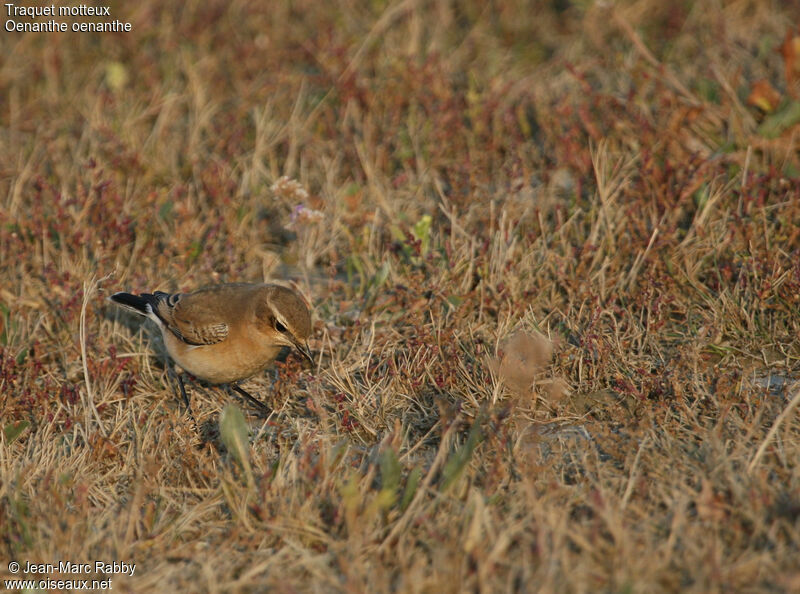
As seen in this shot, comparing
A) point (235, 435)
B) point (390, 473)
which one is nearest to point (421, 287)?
point (235, 435)

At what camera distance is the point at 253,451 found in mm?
4949

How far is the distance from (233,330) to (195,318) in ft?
1.00

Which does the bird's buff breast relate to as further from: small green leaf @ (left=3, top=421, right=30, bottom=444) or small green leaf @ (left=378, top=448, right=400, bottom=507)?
small green leaf @ (left=378, top=448, right=400, bottom=507)

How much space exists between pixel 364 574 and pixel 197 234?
3891 mm

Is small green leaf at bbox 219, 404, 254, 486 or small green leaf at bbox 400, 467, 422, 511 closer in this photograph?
small green leaf at bbox 400, 467, 422, 511

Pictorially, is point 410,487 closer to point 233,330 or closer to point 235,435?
point 235,435

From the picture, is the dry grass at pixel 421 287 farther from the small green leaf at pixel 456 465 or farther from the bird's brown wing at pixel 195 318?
the bird's brown wing at pixel 195 318

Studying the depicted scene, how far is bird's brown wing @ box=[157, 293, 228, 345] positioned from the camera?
5.85m

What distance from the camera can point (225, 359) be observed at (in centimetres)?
573

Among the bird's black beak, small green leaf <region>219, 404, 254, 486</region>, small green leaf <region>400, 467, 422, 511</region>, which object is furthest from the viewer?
the bird's black beak

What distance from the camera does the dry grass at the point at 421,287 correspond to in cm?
418

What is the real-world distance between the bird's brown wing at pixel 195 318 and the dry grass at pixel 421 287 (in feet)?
1.42

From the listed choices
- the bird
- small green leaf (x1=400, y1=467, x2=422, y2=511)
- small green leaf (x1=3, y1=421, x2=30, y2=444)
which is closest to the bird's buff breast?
the bird

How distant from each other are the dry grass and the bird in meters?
0.26
